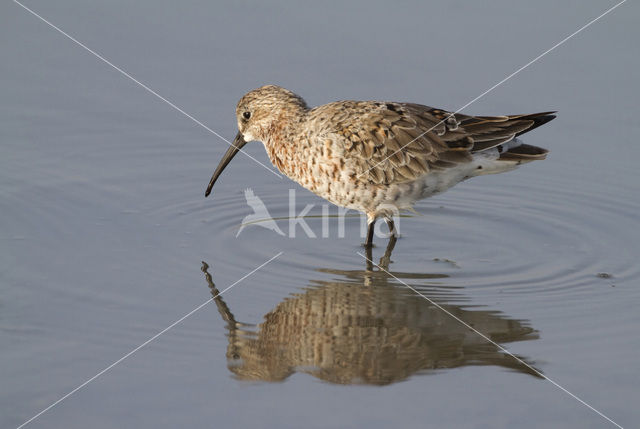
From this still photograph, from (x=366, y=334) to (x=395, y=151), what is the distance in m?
2.57

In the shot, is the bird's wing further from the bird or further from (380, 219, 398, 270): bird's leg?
(380, 219, 398, 270): bird's leg

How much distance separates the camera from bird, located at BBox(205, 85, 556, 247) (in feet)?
29.7

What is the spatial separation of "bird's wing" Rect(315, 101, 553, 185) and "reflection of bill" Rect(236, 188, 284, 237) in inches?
43.8

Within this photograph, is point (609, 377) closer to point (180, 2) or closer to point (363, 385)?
point (363, 385)

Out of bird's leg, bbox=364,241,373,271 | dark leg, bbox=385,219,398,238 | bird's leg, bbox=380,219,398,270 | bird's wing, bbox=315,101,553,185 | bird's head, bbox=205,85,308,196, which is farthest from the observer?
bird's head, bbox=205,85,308,196

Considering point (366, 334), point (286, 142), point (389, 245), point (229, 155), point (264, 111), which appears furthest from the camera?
point (229, 155)

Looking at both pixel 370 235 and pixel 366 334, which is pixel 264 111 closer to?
pixel 370 235

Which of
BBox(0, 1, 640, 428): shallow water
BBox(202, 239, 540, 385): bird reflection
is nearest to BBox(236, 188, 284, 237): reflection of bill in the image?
BBox(0, 1, 640, 428): shallow water

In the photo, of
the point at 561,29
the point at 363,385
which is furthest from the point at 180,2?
the point at 363,385

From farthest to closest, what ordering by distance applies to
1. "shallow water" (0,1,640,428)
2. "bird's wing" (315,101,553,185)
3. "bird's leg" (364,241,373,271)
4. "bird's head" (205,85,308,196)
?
1. "bird's head" (205,85,308,196)
2. "bird's wing" (315,101,553,185)
3. "bird's leg" (364,241,373,271)
4. "shallow water" (0,1,640,428)

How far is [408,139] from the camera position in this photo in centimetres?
909

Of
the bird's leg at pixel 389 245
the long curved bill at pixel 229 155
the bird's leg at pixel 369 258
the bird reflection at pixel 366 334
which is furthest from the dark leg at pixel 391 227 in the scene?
the long curved bill at pixel 229 155

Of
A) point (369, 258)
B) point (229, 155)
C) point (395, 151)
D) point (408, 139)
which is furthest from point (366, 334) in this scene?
point (229, 155)

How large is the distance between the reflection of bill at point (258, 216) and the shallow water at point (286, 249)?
0.08 metres
